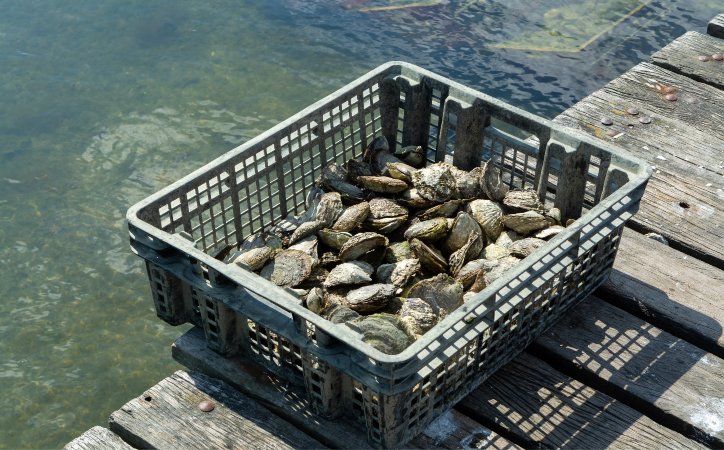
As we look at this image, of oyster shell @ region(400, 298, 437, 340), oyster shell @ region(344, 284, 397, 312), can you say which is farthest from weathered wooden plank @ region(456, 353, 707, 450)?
oyster shell @ region(344, 284, 397, 312)

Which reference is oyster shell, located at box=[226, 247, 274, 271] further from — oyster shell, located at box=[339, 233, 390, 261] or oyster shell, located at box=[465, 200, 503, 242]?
oyster shell, located at box=[465, 200, 503, 242]

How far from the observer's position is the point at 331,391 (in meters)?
2.24

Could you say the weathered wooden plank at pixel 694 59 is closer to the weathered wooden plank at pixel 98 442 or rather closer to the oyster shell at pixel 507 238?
the oyster shell at pixel 507 238

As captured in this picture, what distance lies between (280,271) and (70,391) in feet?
5.68

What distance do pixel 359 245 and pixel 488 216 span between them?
0.52 meters

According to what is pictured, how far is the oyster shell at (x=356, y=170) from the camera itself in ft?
10.7

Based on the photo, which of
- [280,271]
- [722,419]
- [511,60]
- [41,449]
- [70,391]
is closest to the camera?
[722,419]

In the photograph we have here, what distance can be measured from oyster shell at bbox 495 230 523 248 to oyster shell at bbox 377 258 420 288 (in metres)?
0.36

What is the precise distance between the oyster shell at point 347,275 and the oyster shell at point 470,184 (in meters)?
0.61

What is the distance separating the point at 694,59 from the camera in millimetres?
4344

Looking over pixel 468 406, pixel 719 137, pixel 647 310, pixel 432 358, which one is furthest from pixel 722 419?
pixel 719 137

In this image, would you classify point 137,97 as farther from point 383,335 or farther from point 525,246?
point 383,335

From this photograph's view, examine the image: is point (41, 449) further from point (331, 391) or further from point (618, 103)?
point (618, 103)

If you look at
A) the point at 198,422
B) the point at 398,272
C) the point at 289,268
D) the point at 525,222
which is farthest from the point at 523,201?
the point at 198,422
